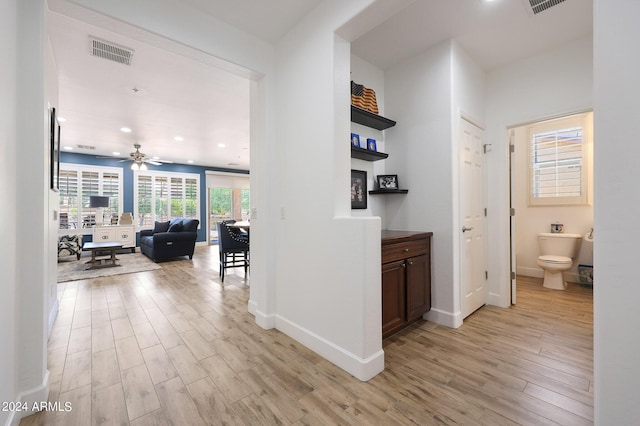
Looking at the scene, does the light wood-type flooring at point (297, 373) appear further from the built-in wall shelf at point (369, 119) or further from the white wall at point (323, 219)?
the built-in wall shelf at point (369, 119)

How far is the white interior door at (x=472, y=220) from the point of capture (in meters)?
2.80

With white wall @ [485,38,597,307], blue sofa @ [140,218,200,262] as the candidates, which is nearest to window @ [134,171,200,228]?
blue sofa @ [140,218,200,262]

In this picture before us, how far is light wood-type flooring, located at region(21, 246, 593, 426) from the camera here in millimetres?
1493

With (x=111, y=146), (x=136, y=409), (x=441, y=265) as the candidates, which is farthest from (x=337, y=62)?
(x=111, y=146)

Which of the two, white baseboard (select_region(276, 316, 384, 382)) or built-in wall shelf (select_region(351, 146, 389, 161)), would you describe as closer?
white baseboard (select_region(276, 316, 384, 382))

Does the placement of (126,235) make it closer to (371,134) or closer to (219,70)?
(219,70)

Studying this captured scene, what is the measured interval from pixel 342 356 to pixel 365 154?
6.23 feet

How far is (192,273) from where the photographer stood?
4.98m

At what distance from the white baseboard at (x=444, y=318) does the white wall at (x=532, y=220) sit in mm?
2839

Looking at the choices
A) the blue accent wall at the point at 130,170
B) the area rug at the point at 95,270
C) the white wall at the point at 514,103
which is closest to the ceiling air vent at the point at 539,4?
the white wall at the point at 514,103

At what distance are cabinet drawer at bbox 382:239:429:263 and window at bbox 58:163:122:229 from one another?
8.79 m

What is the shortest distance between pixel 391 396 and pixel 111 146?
8.11m

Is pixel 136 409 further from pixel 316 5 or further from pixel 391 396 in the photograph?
pixel 316 5

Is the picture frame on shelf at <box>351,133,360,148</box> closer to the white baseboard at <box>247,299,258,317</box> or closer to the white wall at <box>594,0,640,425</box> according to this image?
the white wall at <box>594,0,640,425</box>
